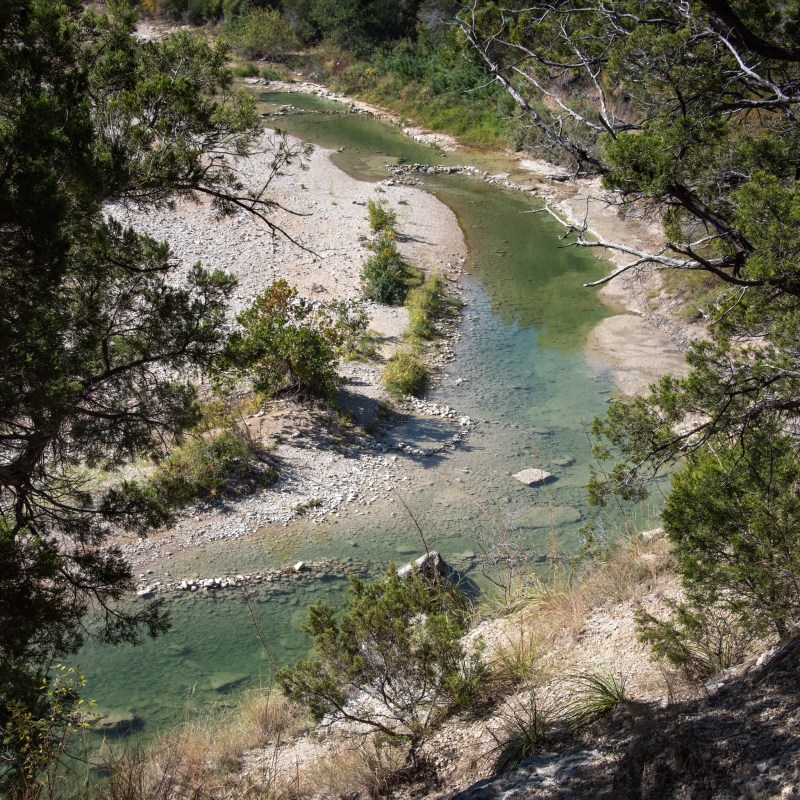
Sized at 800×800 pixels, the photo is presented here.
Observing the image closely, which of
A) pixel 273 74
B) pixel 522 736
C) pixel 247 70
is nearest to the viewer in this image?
pixel 522 736

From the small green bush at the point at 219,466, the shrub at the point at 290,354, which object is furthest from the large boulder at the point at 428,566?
the shrub at the point at 290,354

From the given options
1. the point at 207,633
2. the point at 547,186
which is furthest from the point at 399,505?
the point at 547,186

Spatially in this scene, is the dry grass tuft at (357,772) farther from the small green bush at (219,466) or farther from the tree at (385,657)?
the small green bush at (219,466)

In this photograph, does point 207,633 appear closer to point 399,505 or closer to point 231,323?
point 399,505

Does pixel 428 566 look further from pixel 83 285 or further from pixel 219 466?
pixel 83 285

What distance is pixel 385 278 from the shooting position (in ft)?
63.2

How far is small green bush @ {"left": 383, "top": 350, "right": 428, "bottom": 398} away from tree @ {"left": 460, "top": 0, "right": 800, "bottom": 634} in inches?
345

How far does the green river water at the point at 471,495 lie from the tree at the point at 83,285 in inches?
135

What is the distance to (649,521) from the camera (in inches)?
416

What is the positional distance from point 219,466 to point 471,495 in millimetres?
3887

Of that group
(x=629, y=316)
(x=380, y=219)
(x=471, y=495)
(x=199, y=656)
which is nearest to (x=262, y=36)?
(x=380, y=219)

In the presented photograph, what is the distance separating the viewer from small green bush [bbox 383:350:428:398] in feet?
50.2

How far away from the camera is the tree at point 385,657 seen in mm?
5566

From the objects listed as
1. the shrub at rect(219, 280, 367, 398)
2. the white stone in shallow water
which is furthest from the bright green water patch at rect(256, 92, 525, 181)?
the white stone in shallow water
